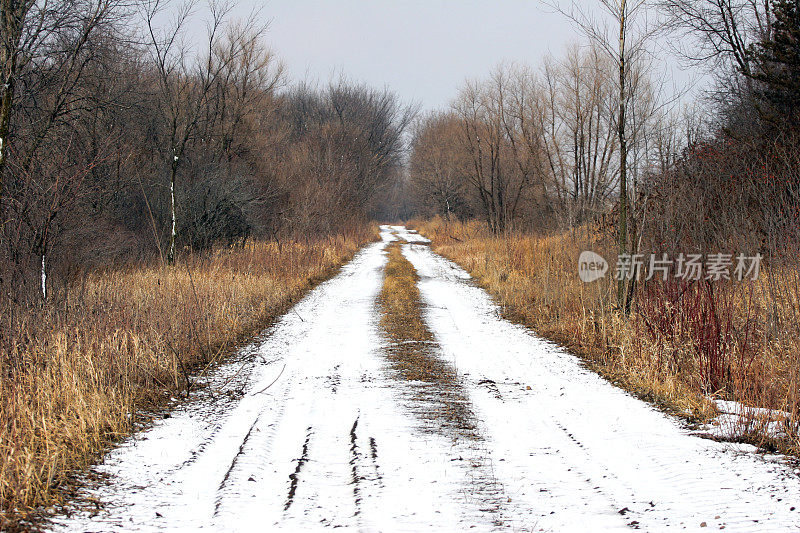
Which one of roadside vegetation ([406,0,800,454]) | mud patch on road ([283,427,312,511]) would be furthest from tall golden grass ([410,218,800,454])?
mud patch on road ([283,427,312,511])

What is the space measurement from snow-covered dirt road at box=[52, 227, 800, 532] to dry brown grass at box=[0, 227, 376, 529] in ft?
1.06

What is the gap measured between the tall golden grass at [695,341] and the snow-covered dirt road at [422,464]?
15.6 inches

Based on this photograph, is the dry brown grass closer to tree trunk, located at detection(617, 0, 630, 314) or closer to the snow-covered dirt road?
the snow-covered dirt road

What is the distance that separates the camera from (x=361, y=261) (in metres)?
24.3

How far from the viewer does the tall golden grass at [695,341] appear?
527 cm

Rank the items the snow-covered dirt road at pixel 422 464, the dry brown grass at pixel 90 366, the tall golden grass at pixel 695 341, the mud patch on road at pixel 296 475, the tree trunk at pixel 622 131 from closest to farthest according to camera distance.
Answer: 1. the snow-covered dirt road at pixel 422 464
2. the mud patch on road at pixel 296 475
3. the dry brown grass at pixel 90 366
4. the tall golden grass at pixel 695 341
5. the tree trunk at pixel 622 131

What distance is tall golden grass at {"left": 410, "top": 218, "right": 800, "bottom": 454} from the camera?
207 inches

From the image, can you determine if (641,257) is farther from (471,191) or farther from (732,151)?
(471,191)

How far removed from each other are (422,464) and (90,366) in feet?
11.5

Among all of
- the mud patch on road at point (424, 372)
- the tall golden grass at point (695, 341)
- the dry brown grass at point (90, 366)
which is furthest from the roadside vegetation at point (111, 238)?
the tall golden grass at point (695, 341)

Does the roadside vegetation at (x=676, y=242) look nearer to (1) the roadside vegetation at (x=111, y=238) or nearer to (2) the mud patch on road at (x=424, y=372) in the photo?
(2) the mud patch on road at (x=424, y=372)

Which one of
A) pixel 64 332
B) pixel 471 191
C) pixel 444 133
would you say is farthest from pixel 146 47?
pixel 444 133

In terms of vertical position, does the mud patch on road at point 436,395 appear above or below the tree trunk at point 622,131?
below

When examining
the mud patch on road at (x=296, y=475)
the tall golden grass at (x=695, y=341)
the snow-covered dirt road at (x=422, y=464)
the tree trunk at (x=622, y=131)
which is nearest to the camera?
the snow-covered dirt road at (x=422, y=464)
